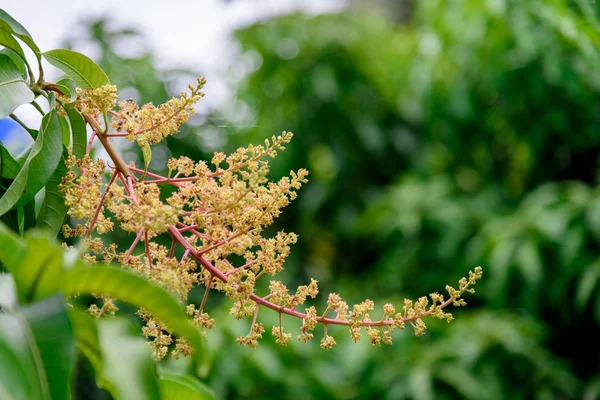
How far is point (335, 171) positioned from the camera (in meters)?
3.20

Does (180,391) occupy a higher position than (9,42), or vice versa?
(9,42)

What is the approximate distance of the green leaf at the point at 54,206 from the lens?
2.56 feet

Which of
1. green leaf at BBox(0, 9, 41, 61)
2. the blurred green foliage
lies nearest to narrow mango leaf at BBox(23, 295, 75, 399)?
green leaf at BBox(0, 9, 41, 61)

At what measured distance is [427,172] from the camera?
312 cm

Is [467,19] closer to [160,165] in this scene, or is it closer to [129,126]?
[160,165]

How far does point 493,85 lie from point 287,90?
1.05 metres

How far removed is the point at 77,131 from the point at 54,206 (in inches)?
3.9

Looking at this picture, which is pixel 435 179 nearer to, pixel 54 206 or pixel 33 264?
pixel 54 206

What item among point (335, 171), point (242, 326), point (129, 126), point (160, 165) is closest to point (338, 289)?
point (335, 171)

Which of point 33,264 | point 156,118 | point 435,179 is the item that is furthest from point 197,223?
point 435,179

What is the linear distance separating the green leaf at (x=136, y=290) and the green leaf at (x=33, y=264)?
11mm

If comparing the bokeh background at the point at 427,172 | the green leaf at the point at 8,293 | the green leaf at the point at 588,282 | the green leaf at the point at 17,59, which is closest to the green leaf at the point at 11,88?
Answer: the green leaf at the point at 17,59

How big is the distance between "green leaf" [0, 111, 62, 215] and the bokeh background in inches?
52.9

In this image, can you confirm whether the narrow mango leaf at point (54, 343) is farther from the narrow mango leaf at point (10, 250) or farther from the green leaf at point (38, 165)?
the green leaf at point (38, 165)
